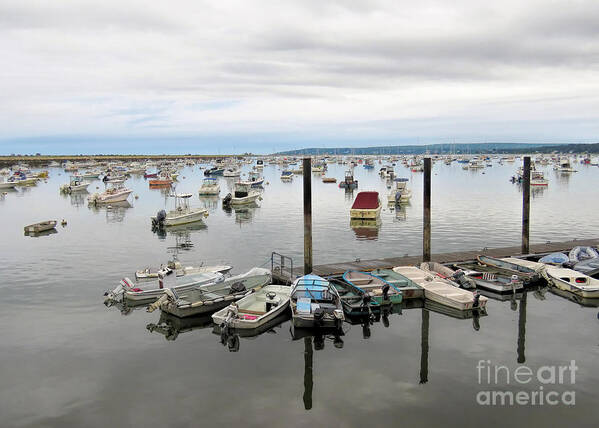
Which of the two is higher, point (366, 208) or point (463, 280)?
point (366, 208)

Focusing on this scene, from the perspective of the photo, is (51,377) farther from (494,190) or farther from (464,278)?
(494,190)

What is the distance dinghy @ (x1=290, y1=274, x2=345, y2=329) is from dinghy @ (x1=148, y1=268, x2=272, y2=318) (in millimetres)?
2873

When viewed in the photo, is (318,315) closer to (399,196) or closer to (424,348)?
(424,348)

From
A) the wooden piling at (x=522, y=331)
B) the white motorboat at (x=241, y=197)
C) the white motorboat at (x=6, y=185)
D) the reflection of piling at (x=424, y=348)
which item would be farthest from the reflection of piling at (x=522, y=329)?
the white motorboat at (x=6, y=185)

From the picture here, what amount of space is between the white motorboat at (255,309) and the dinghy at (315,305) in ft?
2.52

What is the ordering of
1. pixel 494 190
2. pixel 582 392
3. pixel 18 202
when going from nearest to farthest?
pixel 582 392, pixel 18 202, pixel 494 190

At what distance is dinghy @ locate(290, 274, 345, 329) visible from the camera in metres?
20.8

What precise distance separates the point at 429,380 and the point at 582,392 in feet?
16.0

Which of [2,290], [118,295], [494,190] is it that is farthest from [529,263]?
[494,190]

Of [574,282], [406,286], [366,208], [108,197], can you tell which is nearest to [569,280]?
[574,282]

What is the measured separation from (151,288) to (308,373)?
38.1ft

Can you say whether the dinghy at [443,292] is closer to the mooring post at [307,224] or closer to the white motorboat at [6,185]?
the mooring post at [307,224]

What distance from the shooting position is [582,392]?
1612 cm

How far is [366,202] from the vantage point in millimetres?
54938
